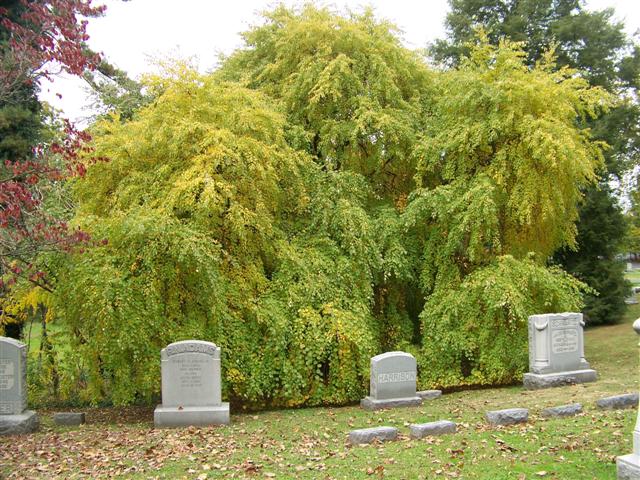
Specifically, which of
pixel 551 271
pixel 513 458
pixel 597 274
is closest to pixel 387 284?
pixel 551 271

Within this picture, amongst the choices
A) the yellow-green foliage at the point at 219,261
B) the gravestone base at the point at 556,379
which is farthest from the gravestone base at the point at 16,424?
the gravestone base at the point at 556,379

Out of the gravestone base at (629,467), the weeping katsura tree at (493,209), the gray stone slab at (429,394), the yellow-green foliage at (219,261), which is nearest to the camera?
the gravestone base at (629,467)

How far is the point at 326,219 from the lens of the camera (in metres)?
12.6

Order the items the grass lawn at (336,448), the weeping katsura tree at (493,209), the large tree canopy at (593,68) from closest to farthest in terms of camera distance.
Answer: the grass lawn at (336,448)
the weeping katsura tree at (493,209)
the large tree canopy at (593,68)

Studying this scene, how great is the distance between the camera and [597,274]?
20.7 metres

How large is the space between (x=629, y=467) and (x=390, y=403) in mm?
5723

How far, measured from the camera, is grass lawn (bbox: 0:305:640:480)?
6.36m

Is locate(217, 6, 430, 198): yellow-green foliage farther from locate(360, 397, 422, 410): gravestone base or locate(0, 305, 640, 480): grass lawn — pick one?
locate(0, 305, 640, 480): grass lawn

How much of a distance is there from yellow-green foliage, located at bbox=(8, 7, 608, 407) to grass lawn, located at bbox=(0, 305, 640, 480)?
1472 mm

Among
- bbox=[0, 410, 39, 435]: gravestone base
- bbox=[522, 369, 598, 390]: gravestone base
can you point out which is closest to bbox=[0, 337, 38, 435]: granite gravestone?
bbox=[0, 410, 39, 435]: gravestone base

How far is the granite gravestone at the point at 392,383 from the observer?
35.5 ft

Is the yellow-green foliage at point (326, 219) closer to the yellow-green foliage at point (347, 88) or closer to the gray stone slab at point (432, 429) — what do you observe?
the yellow-green foliage at point (347, 88)

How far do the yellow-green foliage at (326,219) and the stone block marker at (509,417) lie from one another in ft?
11.2

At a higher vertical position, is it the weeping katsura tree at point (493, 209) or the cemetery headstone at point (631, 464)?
the weeping katsura tree at point (493, 209)
